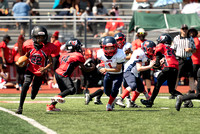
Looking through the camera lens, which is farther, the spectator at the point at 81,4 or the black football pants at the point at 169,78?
the spectator at the point at 81,4

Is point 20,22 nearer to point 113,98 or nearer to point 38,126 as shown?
point 113,98

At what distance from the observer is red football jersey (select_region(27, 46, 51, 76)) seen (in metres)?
8.23

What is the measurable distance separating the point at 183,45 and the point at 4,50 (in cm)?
716

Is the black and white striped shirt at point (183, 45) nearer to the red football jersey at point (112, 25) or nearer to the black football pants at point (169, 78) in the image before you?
the black football pants at point (169, 78)

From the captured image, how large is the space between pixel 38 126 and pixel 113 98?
2.59m

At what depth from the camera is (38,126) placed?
633cm

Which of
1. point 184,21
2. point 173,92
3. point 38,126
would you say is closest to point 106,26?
point 184,21

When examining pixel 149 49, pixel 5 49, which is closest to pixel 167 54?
pixel 149 49

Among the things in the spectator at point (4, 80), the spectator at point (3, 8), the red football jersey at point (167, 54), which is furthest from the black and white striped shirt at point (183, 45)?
the spectator at point (3, 8)

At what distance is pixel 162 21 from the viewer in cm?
1639

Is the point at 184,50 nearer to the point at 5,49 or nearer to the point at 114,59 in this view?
the point at 114,59

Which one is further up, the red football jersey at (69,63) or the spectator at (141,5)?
the spectator at (141,5)

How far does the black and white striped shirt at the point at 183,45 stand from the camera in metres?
12.2

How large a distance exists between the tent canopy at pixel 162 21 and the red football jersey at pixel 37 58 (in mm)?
8024
